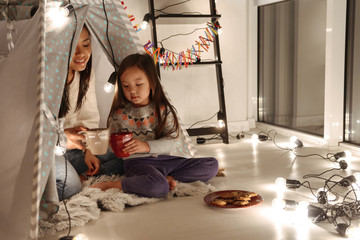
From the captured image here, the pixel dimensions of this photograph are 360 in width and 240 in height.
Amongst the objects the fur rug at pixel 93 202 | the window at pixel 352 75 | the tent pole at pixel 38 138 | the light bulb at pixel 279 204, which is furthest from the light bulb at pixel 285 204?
the window at pixel 352 75

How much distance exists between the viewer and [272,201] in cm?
167

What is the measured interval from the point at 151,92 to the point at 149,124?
158 millimetres

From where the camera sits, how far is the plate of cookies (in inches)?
64.6

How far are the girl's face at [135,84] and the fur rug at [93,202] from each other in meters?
0.39

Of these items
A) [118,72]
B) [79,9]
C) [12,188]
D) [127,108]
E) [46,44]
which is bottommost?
[12,188]

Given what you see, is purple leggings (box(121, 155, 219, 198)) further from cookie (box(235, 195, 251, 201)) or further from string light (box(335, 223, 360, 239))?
string light (box(335, 223, 360, 239))

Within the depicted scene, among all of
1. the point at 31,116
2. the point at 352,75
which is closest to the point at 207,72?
the point at 352,75

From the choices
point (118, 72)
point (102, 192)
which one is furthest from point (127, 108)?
point (102, 192)

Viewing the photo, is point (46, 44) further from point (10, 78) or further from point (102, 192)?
point (102, 192)

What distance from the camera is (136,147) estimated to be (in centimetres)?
182

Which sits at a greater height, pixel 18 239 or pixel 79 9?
pixel 79 9

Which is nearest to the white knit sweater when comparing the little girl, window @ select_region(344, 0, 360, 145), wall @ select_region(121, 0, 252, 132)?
the little girl

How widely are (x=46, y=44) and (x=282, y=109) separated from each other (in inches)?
86.7

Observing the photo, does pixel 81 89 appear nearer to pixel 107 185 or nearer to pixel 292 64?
pixel 107 185
